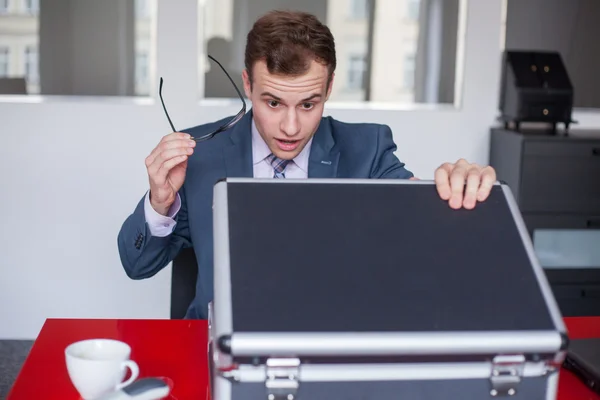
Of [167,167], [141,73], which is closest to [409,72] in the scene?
[141,73]

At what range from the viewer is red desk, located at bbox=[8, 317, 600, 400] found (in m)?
1.28

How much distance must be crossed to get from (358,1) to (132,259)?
2378 millimetres

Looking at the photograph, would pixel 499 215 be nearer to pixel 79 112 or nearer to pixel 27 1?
pixel 79 112

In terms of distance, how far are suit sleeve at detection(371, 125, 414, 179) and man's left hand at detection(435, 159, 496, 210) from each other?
2.93ft

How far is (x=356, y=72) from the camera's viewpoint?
3.94m

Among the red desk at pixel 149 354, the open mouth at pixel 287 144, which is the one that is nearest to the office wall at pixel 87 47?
the open mouth at pixel 287 144

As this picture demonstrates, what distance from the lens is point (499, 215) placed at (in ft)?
3.65

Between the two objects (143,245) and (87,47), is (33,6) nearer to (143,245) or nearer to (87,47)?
(87,47)

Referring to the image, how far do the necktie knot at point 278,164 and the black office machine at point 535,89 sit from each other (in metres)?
1.94

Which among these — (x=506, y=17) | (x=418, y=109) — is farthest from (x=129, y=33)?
(x=506, y=17)

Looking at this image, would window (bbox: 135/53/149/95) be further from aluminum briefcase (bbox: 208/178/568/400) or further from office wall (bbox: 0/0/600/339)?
aluminum briefcase (bbox: 208/178/568/400)

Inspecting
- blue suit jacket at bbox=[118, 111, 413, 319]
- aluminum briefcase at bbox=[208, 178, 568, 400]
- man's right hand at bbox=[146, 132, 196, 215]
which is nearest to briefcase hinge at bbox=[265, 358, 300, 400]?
aluminum briefcase at bbox=[208, 178, 568, 400]

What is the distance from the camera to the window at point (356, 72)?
3934 mm

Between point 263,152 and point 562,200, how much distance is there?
2.03m
